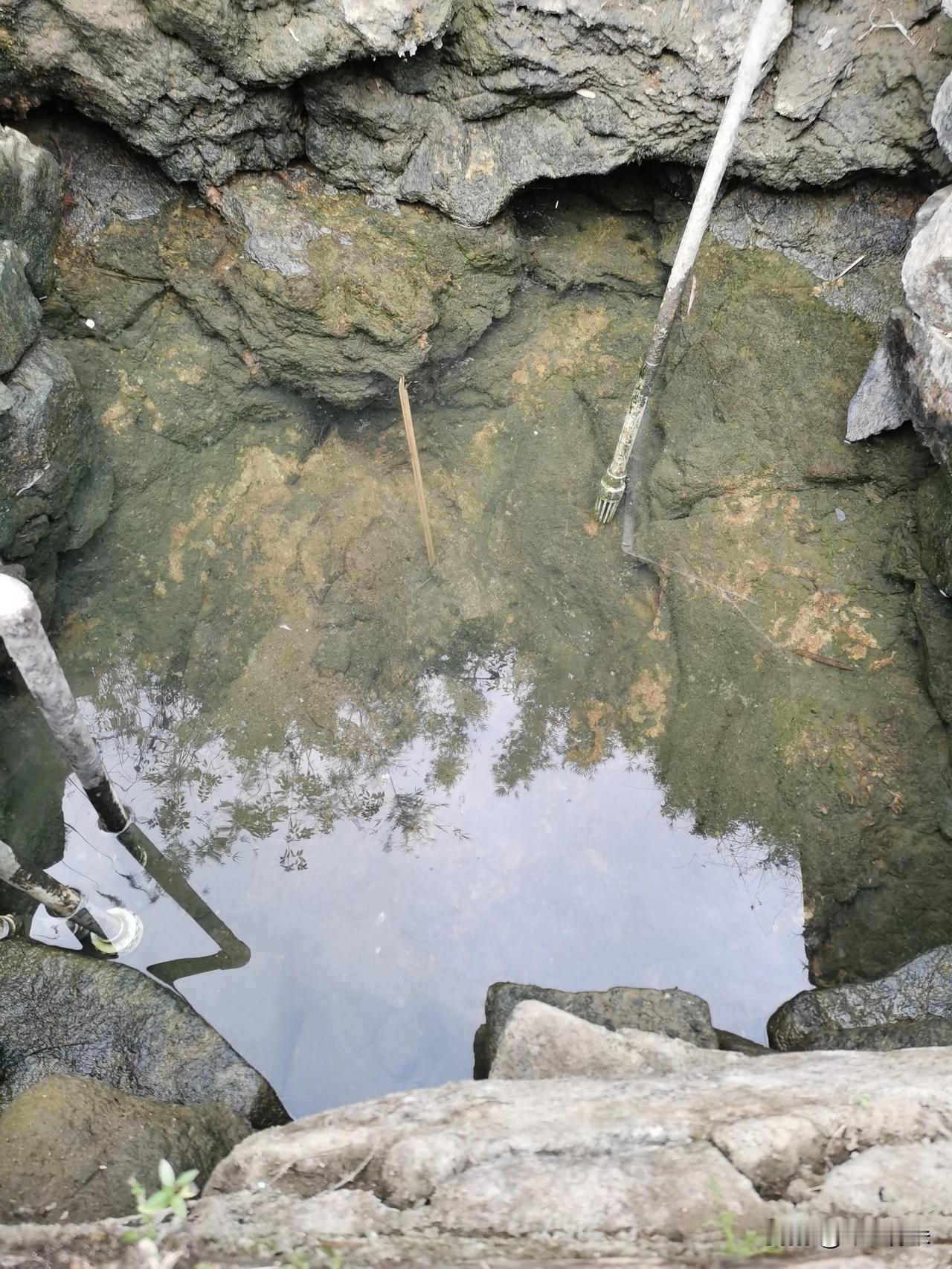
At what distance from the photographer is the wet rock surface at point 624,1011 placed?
8.17 ft

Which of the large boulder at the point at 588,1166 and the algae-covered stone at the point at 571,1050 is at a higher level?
the algae-covered stone at the point at 571,1050

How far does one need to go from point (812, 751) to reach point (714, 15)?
2.68 meters

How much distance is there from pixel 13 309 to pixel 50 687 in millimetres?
1391

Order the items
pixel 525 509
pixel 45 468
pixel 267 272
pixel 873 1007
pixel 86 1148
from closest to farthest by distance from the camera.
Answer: pixel 86 1148 < pixel 873 1007 < pixel 45 468 < pixel 267 272 < pixel 525 509

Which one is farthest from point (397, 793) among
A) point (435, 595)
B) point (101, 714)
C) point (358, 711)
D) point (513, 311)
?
point (513, 311)

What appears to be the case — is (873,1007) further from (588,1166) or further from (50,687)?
(50,687)

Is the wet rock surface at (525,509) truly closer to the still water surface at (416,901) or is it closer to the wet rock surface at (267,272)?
the wet rock surface at (267,272)

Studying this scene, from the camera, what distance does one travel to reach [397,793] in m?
3.27

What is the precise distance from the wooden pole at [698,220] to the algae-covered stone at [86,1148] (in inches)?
104

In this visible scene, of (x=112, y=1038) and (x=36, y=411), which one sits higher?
(x=36, y=411)

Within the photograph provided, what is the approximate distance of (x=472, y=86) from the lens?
3229 mm

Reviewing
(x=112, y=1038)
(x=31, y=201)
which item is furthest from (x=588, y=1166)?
(x=31, y=201)

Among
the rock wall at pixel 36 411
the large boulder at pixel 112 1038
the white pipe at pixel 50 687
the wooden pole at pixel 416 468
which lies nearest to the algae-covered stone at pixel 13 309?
the rock wall at pixel 36 411

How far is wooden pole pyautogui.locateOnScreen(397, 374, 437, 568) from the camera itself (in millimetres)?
3510
